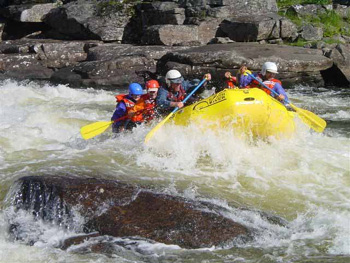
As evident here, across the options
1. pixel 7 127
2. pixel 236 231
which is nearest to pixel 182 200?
pixel 236 231

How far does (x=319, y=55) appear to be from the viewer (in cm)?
1248

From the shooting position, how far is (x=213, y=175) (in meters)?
5.80

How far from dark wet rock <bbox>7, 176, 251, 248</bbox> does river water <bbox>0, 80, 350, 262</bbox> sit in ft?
0.37

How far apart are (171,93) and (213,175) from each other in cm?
190

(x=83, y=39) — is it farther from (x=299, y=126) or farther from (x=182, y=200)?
(x=182, y=200)

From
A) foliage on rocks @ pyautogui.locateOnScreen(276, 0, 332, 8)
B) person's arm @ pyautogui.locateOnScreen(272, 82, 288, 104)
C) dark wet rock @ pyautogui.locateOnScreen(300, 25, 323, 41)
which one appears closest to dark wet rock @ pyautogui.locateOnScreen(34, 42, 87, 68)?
dark wet rock @ pyautogui.locateOnScreen(300, 25, 323, 41)

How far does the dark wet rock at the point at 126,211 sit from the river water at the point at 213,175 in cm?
11

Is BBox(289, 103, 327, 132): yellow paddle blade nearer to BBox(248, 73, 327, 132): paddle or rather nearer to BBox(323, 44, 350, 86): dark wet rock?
BBox(248, 73, 327, 132): paddle

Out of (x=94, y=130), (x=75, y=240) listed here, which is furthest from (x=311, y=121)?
(x=75, y=240)

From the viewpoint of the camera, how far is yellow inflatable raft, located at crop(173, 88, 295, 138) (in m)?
6.32

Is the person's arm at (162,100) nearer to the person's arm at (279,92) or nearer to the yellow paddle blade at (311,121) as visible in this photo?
the person's arm at (279,92)

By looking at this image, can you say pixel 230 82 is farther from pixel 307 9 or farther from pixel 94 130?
pixel 307 9

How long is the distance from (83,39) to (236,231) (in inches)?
521

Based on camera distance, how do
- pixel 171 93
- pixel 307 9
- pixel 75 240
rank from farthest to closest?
pixel 307 9, pixel 171 93, pixel 75 240
